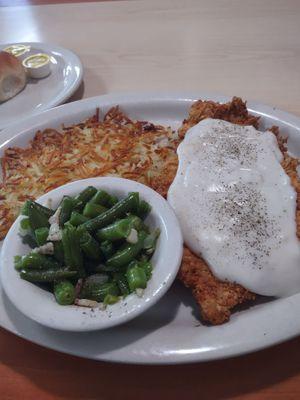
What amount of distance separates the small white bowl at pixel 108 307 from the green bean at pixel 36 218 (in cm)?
9

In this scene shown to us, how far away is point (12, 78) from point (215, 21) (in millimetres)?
1905

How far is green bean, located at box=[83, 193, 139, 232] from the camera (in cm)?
151

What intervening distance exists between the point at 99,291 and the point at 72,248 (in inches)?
7.2

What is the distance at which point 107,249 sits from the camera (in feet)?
4.85

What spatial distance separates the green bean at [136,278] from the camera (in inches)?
52.7

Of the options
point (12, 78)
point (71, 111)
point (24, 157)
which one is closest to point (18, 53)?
point (12, 78)

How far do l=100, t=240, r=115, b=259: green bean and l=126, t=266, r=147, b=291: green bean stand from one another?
0.12 metres

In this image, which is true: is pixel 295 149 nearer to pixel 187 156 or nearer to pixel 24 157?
pixel 187 156

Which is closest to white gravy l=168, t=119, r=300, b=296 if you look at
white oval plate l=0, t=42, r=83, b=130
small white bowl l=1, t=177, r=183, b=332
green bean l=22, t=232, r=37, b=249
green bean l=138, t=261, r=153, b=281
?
small white bowl l=1, t=177, r=183, b=332

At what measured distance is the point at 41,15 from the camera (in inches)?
159

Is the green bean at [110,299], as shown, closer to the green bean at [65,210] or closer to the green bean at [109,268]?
the green bean at [109,268]

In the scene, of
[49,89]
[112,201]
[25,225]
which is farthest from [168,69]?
[25,225]

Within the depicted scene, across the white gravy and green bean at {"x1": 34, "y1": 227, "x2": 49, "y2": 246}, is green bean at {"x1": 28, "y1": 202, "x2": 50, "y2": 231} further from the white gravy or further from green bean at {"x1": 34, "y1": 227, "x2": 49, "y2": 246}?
the white gravy

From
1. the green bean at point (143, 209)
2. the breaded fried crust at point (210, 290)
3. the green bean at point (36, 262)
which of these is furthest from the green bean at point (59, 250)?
the breaded fried crust at point (210, 290)
